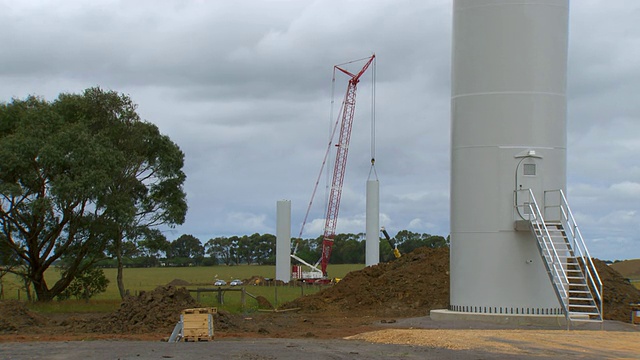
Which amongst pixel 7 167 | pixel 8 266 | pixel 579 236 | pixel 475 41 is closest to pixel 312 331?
pixel 579 236

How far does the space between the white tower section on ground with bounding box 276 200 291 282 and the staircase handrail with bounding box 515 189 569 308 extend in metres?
54.7

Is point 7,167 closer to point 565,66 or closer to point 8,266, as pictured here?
point 8,266

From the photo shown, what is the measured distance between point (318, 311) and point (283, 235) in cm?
4031

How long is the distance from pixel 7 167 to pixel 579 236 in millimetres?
31812

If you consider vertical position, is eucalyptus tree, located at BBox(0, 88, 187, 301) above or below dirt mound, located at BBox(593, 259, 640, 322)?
above

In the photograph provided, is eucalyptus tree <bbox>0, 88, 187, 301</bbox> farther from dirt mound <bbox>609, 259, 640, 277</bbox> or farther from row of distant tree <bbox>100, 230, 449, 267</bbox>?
row of distant tree <bbox>100, 230, 449, 267</bbox>

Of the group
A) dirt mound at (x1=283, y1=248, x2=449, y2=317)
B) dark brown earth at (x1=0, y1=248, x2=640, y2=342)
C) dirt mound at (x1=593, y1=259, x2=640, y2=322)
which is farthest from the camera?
dirt mound at (x1=283, y1=248, x2=449, y2=317)

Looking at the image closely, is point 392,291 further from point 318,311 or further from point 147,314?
point 147,314

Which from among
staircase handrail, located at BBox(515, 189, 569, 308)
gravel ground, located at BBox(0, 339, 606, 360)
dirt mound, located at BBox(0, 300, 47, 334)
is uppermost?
staircase handrail, located at BBox(515, 189, 569, 308)

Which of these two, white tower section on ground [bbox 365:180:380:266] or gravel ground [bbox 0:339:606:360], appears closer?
gravel ground [bbox 0:339:606:360]

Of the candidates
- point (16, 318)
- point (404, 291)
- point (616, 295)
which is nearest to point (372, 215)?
point (404, 291)

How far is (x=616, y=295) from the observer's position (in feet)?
134

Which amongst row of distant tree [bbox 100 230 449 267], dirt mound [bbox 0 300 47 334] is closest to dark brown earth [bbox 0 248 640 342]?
dirt mound [bbox 0 300 47 334]

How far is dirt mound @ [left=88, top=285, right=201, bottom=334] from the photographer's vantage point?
32.4m
